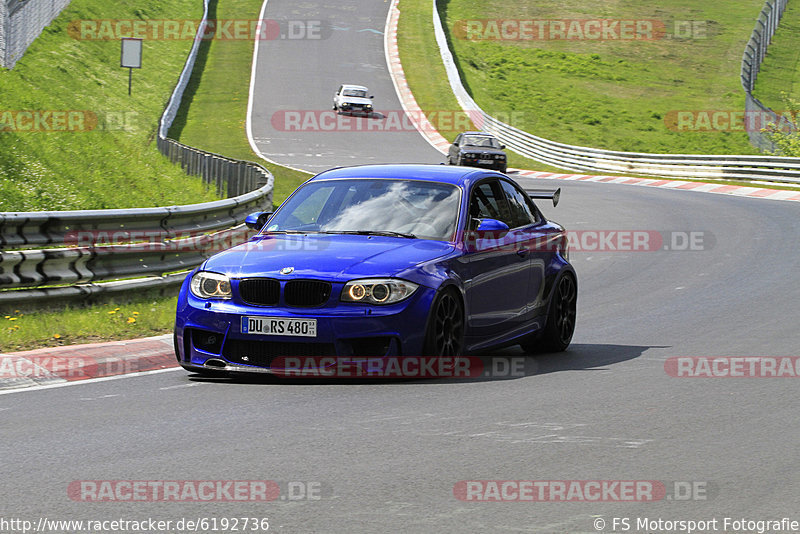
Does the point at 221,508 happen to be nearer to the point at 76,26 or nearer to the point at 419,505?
the point at 419,505

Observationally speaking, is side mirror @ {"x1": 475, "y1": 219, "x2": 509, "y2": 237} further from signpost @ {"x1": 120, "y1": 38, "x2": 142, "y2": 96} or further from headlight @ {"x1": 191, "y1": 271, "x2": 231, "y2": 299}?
signpost @ {"x1": 120, "y1": 38, "x2": 142, "y2": 96}

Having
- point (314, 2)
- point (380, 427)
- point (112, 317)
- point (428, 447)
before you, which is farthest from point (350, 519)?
point (314, 2)

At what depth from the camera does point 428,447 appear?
655cm

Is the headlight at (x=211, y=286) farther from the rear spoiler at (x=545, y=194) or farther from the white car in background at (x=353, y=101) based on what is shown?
the white car in background at (x=353, y=101)

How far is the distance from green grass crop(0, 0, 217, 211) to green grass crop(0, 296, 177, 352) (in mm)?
5527

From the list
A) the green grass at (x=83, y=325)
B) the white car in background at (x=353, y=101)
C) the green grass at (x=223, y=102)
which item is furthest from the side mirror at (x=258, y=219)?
the white car in background at (x=353, y=101)

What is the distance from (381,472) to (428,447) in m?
0.65

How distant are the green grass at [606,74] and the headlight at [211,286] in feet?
159

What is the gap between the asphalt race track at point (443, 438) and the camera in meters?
5.31

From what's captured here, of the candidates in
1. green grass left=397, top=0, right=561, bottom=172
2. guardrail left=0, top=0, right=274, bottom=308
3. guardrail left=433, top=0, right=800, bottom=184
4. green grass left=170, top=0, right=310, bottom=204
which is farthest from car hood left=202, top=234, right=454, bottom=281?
green grass left=397, top=0, right=561, bottom=172

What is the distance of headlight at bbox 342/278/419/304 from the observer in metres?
8.27

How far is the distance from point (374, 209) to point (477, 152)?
30.4 metres

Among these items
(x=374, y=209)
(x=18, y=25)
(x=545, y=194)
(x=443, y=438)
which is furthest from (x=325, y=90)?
(x=443, y=438)

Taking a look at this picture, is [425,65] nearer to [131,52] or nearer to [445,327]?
[131,52]
